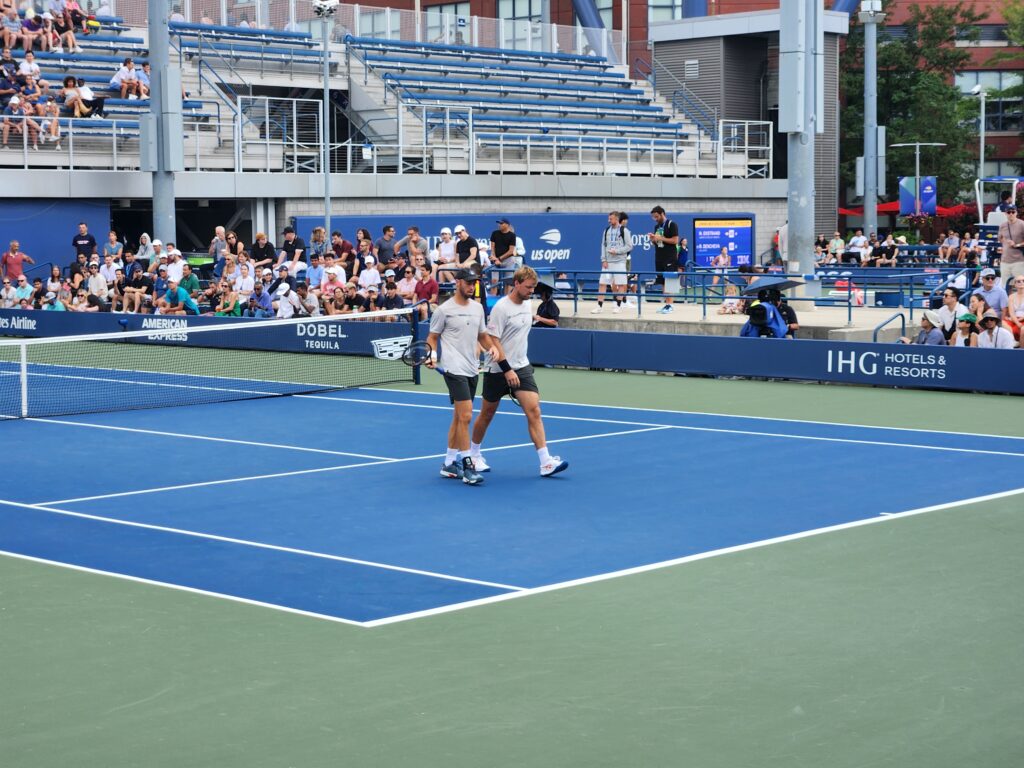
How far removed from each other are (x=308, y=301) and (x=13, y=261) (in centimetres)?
770

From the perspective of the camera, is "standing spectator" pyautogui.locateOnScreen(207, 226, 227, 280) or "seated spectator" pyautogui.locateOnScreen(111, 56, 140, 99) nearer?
"standing spectator" pyautogui.locateOnScreen(207, 226, 227, 280)

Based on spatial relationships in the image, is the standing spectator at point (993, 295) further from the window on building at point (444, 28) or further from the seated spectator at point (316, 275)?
the window on building at point (444, 28)

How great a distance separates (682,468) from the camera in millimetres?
14883

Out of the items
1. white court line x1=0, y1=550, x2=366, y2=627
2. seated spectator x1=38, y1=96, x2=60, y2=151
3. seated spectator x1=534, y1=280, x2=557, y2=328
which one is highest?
seated spectator x1=38, y1=96, x2=60, y2=151

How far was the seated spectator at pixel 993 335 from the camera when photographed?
20.3m

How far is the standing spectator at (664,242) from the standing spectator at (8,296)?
13.4 metres

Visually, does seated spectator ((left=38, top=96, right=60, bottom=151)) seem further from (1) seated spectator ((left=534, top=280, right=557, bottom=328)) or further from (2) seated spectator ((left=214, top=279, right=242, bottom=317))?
(1) seated spectator ((left=534, top=280, right=557, bottom=328))

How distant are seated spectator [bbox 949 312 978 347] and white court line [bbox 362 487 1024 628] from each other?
294 inches

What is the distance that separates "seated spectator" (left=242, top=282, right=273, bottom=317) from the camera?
1138 inches

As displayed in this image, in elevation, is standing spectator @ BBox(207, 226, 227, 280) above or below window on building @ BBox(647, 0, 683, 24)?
below

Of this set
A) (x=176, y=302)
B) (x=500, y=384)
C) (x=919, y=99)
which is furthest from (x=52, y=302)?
(x=919, y=99)

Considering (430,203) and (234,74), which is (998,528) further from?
(234,74)

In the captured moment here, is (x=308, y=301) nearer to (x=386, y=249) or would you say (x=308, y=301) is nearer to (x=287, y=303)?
(x=287, y=303)

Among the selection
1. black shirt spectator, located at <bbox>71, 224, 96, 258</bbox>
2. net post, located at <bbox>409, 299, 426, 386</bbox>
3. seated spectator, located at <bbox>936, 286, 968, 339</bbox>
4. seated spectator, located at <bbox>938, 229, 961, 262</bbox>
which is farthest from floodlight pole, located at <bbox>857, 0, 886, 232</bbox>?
net post, located at <bbox>409, 299, 426, 386</bbox>
